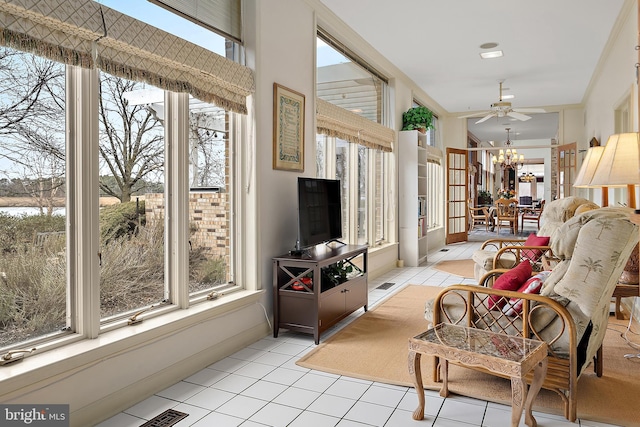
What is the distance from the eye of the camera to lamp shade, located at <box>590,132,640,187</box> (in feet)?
10.7

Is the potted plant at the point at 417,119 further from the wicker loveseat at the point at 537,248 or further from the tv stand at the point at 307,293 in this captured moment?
the tv stand at the point at 307,293

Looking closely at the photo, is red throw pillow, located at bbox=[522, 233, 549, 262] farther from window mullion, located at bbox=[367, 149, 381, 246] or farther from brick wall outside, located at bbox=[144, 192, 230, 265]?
brick wall outside, located at bbox=[144, 192, 230, 265]

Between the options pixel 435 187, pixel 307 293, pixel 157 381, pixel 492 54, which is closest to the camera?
pixel 157 381

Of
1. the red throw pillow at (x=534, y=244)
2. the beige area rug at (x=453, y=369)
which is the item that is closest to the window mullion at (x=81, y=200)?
the beige area rug at (x=453, y=369)

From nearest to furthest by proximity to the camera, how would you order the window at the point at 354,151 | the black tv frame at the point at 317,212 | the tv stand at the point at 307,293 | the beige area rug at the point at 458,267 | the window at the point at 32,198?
the window at the point at 32,198 < the tv stand at the point at 307,293 < the black tv frame at the point at 317,212 < the window at the point at 354,151 < the beige area rug at the point at 458,267

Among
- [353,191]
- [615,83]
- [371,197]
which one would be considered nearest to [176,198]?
[353,191]

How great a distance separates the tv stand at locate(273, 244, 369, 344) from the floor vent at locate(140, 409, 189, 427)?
1.31 metres

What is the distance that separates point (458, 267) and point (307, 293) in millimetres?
4064

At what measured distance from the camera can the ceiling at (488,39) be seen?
15.0 feet

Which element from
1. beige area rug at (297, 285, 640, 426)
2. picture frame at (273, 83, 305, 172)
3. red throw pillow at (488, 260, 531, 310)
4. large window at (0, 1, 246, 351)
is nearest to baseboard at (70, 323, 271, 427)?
large window at (0, 1, 246, 351)

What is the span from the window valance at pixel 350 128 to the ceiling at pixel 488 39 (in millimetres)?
961

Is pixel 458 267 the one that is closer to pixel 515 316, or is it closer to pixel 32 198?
pixel 515 316

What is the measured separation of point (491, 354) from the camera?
2.05 metres

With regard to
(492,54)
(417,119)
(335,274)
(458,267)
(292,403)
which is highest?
(492,54)
